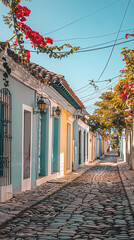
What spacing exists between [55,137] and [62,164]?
167 cm

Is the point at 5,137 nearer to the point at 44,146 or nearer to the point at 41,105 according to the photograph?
the point at 41,105

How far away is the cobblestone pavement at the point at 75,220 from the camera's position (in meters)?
4.14

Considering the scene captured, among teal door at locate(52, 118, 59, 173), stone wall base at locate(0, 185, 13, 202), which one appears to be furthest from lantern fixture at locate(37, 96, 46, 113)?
teal door at locate(52, 118, 59, 173)

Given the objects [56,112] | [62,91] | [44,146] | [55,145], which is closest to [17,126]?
[44,146]

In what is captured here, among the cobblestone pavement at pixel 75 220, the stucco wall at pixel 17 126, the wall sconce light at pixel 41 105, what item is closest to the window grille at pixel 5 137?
the stucco wall at pixel 17 126

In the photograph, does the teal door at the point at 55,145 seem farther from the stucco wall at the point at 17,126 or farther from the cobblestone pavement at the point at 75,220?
the cobblestone pavement at the point at 75,220

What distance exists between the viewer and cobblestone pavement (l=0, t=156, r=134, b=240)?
4.14 m

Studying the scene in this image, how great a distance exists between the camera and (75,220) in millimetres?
5008

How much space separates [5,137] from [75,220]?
8.16 ft

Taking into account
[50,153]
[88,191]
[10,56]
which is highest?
[10,56]

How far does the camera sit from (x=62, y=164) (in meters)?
13.5

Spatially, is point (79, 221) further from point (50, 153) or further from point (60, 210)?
point (50, 153)

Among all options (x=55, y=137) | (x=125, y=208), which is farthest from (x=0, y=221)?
(x=55, y=137)

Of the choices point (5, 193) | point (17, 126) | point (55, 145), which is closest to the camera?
point (5, 193)
